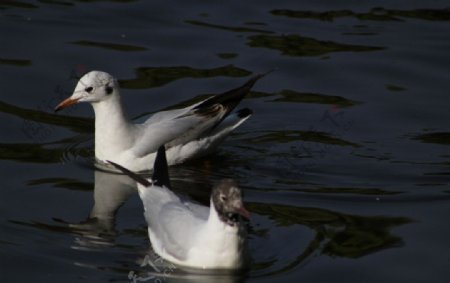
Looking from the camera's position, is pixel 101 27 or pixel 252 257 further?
pixel 101 27

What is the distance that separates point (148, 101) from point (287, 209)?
10.5ft

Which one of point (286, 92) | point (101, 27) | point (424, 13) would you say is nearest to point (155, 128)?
point (286, 92)

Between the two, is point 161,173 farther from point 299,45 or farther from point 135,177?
point 299,45

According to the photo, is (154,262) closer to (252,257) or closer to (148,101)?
(252,257)

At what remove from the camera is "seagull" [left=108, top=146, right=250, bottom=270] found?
8320mm

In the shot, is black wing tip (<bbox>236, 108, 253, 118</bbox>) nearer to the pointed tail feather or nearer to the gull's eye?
the pointed tail feather

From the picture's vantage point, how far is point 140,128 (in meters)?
11.2

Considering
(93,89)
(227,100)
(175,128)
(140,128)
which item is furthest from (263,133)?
(93,89)

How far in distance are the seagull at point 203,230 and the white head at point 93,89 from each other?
2.26 metres

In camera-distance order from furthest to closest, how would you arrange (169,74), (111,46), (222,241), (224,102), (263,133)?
1. (111,46)
2. (169,74)
3. (263,133)
4. (224,102)
5. (222,241)

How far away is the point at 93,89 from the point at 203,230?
9.98ft

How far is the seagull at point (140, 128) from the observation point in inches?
437

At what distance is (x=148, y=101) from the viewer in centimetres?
1274

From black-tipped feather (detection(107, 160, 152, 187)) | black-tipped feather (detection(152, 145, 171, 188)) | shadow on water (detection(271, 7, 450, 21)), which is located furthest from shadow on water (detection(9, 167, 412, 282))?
shadow on water (detection(271, 7, 450, 21))
